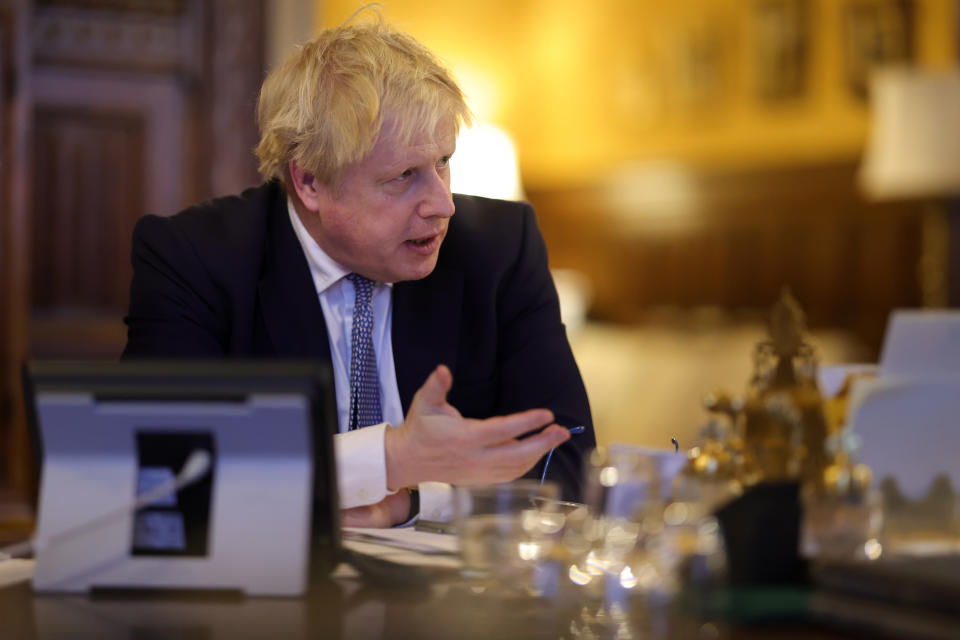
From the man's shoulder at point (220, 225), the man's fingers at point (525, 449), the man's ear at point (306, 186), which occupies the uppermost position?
the man's ear at point (306, 186)

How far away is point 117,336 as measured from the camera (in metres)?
3.51

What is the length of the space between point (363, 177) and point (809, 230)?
12.8 feet

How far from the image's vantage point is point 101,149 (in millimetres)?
3486

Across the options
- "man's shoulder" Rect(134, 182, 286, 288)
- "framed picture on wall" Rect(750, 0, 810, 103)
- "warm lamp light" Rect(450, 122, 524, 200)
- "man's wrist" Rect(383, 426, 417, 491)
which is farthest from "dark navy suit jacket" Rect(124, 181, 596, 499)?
"framed picture on wall" Rect(750, 0, 810, 103)

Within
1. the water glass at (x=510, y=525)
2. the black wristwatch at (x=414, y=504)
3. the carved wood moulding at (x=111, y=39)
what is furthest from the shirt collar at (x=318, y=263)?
the carved wood moulding at (x=111, y=39)

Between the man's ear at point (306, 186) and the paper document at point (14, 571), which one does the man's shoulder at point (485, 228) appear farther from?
the paper document at point (14, 571)

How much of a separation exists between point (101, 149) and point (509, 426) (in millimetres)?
2635

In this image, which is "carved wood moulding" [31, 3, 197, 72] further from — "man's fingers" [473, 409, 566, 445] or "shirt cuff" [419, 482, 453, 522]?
"man's fingers" [473, 409, 566, 445]

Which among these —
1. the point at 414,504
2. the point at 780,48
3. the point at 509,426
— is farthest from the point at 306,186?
the point at 780,48

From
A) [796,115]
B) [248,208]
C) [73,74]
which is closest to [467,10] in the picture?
[796,115]

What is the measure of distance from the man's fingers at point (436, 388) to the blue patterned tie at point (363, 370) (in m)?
0.49

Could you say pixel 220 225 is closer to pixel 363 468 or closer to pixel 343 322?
pixel 343 322

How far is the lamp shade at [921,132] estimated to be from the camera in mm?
3701

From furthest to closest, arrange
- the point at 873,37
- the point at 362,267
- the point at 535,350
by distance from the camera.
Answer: the point at 873,37
the point at 535,350
the point at 362,267
